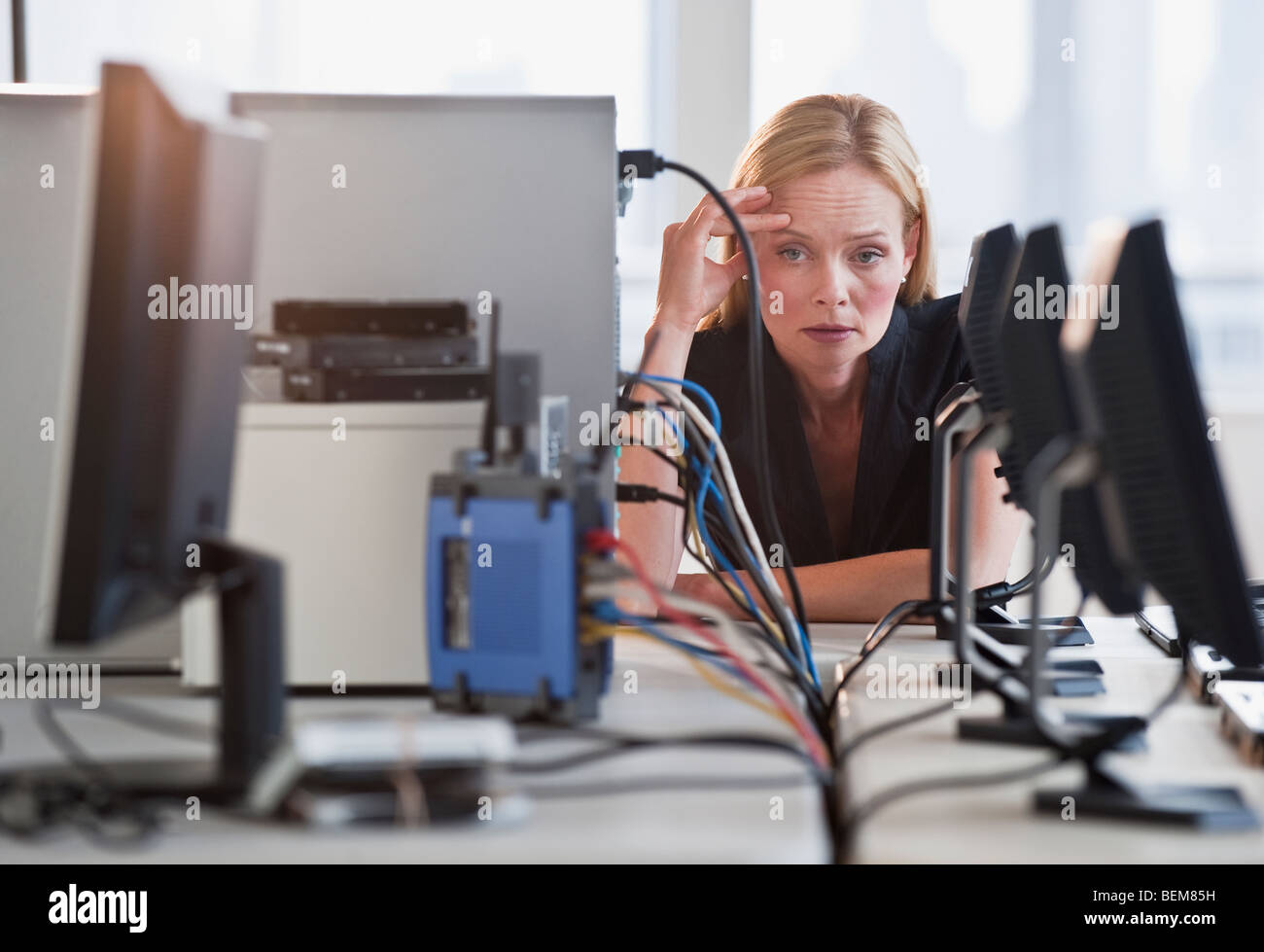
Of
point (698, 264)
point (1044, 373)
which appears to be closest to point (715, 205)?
point (698, 264)

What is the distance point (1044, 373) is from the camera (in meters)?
0.84

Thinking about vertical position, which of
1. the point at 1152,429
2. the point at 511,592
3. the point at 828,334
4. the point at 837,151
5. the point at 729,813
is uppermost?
Answer: the point at 837,151

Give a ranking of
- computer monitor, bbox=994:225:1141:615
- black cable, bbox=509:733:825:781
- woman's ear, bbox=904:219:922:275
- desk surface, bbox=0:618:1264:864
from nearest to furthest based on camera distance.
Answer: desk surface, bbox=0:618:1264:864 → black cable, bbox=509:733:825:781 → computer monitor, bbox=994:225:1141:615 → woman's ear, bbox=904:219:922:275

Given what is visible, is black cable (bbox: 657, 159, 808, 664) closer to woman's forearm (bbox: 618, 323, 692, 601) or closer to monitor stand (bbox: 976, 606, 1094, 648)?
monitor stand (bbox: 976, 606, 1094, 648)

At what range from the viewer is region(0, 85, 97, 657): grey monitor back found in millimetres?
1075

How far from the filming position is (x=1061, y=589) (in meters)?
2.98

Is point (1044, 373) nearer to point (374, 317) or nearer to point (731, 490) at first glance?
point (731, 490)

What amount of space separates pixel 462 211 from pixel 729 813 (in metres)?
0.67

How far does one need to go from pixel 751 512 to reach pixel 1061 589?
1454 millimetres

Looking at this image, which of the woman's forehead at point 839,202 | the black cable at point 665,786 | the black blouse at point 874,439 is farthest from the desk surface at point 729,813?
the woman's forehead at point 839,202

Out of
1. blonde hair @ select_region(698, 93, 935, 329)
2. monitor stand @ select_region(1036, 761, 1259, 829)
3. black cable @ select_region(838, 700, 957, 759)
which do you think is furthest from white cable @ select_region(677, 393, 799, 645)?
blonde hair @ select_region(698, 93, 935, 329)

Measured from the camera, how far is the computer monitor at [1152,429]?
2.21 ft

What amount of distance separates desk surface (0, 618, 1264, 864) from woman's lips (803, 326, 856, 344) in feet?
3.49
